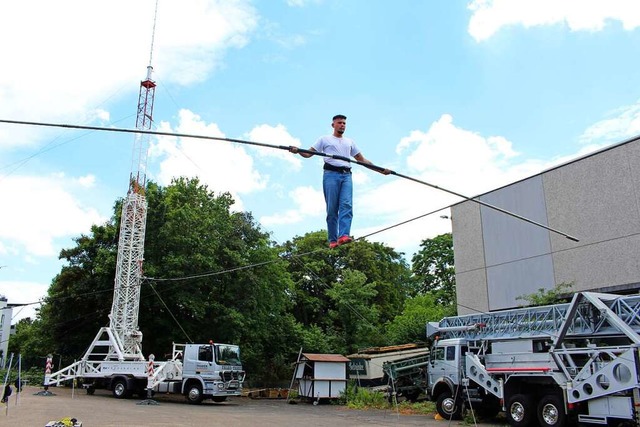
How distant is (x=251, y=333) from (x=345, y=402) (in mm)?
8318

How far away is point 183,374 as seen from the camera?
841 inches

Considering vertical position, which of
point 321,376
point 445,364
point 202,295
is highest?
point 202,295

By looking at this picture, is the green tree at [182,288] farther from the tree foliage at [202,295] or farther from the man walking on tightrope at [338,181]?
the man walking on tightrope at [338,181]

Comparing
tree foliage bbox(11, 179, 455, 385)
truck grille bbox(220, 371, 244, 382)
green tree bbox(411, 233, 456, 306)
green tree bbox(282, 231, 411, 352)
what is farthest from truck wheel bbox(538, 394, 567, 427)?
green tree bbox(411, 233, 456, 306)

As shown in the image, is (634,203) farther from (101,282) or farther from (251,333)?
(101,282)

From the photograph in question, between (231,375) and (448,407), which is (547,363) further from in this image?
(231,375)

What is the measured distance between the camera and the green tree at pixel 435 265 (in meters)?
48.2

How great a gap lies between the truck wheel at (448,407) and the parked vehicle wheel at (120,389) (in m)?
13.4

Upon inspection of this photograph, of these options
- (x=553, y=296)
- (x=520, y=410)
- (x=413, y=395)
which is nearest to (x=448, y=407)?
(x=520, y=410)

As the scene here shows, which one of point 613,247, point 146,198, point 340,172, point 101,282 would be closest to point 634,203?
point 613,247

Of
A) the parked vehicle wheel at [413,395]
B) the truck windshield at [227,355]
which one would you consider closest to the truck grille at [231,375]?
the truck windshield at [227,355]

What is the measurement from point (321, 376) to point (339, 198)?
18021mm

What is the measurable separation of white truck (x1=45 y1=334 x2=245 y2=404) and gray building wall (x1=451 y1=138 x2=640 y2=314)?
10961 millimetres

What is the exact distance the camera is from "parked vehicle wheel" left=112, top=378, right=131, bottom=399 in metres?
22.5
